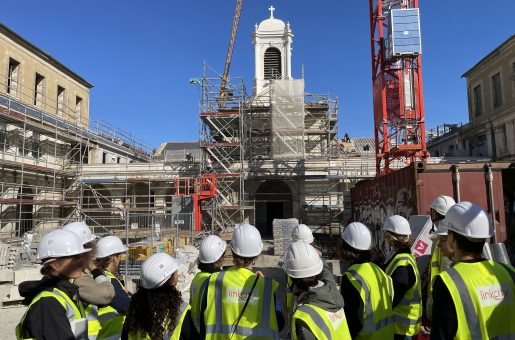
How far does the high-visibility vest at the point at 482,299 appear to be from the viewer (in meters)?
1.97

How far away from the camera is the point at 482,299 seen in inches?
78.9

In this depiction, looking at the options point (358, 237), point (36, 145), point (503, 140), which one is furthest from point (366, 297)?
point (503, 140)

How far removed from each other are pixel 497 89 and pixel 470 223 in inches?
1266

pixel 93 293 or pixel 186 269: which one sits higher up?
pixel 93 293

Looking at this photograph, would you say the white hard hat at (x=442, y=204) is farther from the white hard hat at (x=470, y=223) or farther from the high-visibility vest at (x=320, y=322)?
the high-visibility vest at (x=320, y=322)

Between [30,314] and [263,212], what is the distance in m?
22.8

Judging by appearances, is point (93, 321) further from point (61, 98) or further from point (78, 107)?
point (78, 107)

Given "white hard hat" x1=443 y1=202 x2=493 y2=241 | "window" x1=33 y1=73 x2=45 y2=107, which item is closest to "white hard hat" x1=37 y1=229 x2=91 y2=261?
"white hard hat" x1=443 y1=202 x2=493 y2=241

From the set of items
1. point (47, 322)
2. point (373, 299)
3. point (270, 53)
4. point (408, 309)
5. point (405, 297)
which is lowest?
point (408, 309)

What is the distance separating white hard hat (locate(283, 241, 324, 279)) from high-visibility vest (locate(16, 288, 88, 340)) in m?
1.37

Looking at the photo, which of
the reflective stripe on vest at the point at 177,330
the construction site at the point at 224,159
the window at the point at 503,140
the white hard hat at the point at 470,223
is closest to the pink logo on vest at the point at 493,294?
the white hard hat at the point at 470,223

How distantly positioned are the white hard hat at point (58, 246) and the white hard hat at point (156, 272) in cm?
47

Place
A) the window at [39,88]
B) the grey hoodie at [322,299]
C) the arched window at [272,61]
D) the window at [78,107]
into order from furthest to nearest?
the window at [78,107] → the arched window at [272,61] → the window at [39,88] → the grey hoodie at [322,299]

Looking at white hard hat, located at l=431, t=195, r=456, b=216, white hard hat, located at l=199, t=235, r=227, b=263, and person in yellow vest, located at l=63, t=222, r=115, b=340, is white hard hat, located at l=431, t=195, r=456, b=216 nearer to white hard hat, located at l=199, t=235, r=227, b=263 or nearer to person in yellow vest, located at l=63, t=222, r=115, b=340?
white hard hat, located at l=199, t=235, r=227, b=263
